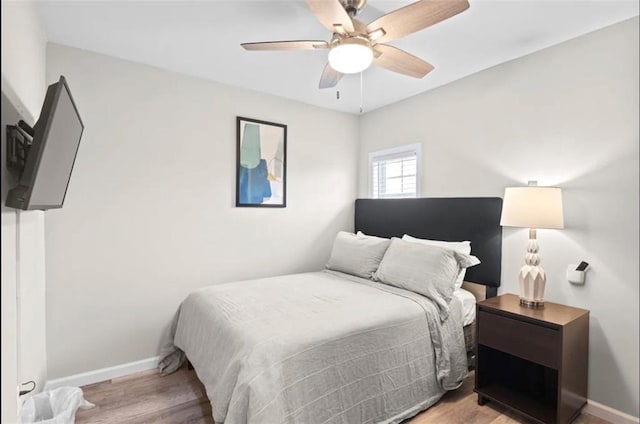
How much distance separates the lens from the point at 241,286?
105 inches

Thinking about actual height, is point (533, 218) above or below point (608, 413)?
above

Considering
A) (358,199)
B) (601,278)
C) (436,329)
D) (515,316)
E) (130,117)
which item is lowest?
(436,329)

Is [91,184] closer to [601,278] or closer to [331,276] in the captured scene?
[331,276]

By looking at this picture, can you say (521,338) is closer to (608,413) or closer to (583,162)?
(608,413)

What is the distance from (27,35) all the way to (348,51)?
5.30 ft

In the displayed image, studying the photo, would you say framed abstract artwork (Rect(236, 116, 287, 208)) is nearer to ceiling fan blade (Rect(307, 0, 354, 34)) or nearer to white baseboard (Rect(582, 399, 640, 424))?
Answer: ceiling fan blade (Rect(307, 0, 354, 34))

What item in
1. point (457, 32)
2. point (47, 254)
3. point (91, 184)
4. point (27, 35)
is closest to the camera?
point (27, 35)

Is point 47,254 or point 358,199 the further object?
point 358,199

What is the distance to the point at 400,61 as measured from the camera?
199 centimetres

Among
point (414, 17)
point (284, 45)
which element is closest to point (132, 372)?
point (284, 45)

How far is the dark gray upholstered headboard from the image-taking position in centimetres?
268

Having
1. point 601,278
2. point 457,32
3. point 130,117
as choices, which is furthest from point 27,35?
point 601,278

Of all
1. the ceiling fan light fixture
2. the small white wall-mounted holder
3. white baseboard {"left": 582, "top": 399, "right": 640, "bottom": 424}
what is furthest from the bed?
the ceiling fan light fixture

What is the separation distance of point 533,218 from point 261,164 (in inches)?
93.3
